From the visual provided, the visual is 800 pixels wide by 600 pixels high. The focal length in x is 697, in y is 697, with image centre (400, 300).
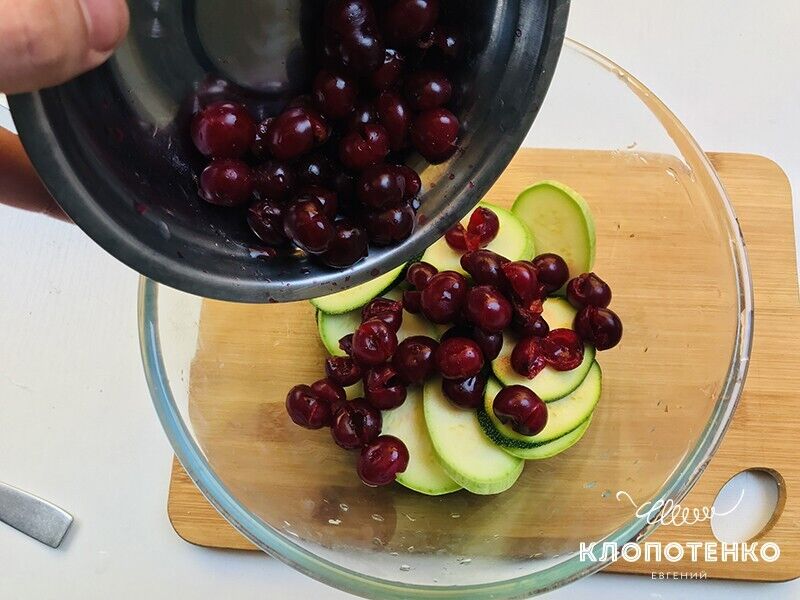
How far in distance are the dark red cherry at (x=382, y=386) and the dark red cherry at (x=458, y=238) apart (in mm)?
291

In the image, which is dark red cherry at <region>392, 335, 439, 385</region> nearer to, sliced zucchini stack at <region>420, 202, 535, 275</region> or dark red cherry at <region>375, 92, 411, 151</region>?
sliced zucchini stack at <region>420, 202, 535, 275</region>

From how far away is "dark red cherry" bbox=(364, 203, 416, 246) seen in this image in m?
0.90

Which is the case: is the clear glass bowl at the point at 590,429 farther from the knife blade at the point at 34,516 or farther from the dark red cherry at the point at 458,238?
the knife blade at the point at 34,516

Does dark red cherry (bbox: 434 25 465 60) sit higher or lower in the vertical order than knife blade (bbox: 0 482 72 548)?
higher

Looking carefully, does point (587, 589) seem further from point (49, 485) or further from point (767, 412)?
point (49, 485)

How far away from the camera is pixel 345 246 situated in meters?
0.90

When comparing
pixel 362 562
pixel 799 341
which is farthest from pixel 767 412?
pixel 362 562

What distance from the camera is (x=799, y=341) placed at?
56.0 inches

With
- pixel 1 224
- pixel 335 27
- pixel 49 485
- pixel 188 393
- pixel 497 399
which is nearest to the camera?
pixel 335 27

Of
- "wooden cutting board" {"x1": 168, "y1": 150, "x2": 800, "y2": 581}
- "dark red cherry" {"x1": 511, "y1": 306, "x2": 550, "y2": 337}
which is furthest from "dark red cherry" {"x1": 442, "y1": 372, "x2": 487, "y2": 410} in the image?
"wooden cutting board" {"x1": 168, "y1": 150, "x2": 800, "y2": 581}

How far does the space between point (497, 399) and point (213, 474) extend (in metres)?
0.53

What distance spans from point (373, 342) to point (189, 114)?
477 mm

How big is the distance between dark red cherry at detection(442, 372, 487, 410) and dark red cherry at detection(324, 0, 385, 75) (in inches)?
21.8
